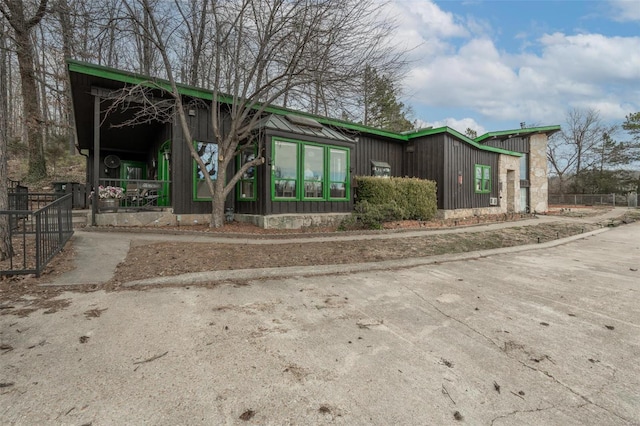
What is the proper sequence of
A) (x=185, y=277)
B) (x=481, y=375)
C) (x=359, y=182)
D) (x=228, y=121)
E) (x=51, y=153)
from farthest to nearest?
1. (x=51, y=153)
2. (x=359, y=182)
3. (x=228, y=121)
4. (x=185, y=277)
5. (x=481, y=375)

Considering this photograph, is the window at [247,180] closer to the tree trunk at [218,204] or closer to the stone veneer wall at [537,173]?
the tree trunk at [218,204]

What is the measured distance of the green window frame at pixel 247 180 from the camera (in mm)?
10180

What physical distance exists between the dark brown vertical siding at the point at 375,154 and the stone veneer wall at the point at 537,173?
1169 centimetres

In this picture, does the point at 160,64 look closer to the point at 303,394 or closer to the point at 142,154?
the point at 142,154

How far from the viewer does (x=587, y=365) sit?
7.79 feet

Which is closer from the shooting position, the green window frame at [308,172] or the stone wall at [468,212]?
the green window frame at [308,172]

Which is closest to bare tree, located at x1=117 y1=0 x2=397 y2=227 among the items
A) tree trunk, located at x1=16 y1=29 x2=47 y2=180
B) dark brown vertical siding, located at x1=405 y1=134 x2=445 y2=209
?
dark brown vertical siding, located at x1=405 y1=134 x2=445 y2=209

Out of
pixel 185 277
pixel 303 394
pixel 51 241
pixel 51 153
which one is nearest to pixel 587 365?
pixel 303 394

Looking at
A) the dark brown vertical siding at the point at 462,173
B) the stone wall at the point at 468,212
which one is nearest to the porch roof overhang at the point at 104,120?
the dark brown vertical siding at the point at 462,173

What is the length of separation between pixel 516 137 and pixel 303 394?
2433 centimetres

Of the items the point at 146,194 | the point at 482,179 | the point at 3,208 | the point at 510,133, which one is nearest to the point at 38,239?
the point at 3,208

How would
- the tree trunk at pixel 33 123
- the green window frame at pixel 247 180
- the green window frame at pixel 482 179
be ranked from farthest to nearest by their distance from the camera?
the green window frame at pixel 482 179 → the tree trunk at pixel 33 123 → the green window frame at pixel 247 180

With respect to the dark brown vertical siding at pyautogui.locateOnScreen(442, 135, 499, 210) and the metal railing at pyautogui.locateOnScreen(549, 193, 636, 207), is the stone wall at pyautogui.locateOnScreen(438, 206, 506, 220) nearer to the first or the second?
the dark brown vertical siding at pyautogui.locateOnScreen(442, 135, 499, 210)

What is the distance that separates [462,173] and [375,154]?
472cm
